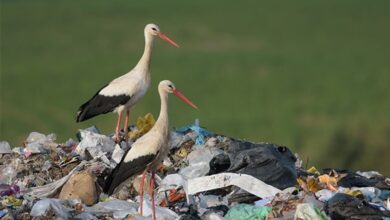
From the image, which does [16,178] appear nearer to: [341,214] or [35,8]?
[341,214]

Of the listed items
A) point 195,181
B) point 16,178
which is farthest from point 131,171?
point 16,178

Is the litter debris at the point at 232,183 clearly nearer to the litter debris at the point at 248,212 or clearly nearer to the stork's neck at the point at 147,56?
the litter debris at the point at 248,212

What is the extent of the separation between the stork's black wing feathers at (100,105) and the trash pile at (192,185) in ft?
1.00

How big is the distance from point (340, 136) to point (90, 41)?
892 inches

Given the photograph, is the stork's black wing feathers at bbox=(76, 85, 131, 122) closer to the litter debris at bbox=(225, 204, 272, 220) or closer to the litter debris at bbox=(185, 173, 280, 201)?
the litter debris at bbox=(185, 173, 280, 201)

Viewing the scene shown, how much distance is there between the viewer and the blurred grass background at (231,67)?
26.8 meters

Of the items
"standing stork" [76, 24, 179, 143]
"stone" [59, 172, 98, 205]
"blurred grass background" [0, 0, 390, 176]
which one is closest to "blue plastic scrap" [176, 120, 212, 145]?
"standing stork" [76, 24, 179, 143]

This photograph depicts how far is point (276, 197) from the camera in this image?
325 inches

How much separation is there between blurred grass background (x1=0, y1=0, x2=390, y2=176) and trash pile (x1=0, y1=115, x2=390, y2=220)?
1037cm

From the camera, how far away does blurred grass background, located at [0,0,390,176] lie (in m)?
26.8

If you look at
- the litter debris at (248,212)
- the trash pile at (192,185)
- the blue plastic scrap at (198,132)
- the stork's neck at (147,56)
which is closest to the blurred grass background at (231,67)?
the blue plastic scrap at (198,132)

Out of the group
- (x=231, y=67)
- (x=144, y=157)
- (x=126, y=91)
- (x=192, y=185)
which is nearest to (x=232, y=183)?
(x=192, y=185)

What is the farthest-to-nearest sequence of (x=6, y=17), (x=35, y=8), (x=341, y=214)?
(x=35, y=8) → (x=6, y=17) → (x=341, y=214)

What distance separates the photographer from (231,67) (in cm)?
3912
